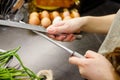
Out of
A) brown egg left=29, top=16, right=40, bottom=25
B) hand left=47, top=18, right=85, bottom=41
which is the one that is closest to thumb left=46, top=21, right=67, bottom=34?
hand left=47, top=18, right=85, bottom=41

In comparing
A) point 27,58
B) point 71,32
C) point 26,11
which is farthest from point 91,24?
point 26,11

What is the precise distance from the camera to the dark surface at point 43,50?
3.00ft

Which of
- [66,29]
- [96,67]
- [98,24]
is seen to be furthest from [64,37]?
[96,67]

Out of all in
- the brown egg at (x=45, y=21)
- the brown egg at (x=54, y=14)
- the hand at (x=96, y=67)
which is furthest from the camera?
the brown egg at (x=54, y=14)

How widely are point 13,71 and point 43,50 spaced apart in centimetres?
25

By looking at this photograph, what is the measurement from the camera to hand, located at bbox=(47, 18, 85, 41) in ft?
3.05

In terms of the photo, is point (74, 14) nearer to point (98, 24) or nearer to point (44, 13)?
point (44, 13)

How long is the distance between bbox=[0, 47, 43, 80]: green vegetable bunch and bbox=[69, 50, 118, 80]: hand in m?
0.14

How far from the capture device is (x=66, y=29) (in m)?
0.95

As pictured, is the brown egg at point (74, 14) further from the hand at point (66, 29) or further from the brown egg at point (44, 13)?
the hand at point (66, 29)

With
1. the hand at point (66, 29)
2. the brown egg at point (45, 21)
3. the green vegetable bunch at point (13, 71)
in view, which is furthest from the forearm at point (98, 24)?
the green vegetable bunch at point (13, 71)

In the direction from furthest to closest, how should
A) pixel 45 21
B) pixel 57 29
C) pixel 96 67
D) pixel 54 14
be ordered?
pixel 54 14
pixel 45 21
pixel 57 29
pixel 96 67

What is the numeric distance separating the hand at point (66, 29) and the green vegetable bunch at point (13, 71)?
0.19 metres

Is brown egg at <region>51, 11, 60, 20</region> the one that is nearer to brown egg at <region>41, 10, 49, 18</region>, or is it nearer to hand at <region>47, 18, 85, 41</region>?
brown egg at <region>41, 10, 49, 18</region>
